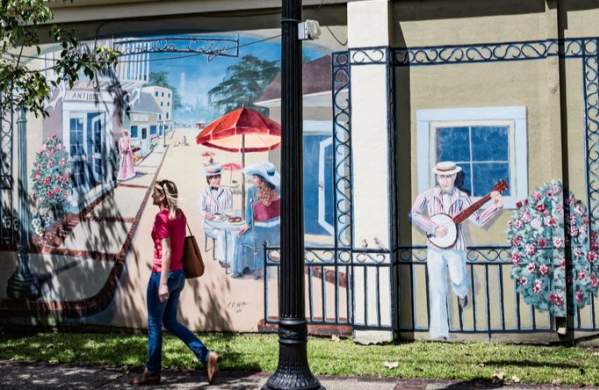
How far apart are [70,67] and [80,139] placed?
63.1 inches

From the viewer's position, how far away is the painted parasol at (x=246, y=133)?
33.2 feet

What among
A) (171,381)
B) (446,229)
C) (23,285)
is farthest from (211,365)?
(23,285)

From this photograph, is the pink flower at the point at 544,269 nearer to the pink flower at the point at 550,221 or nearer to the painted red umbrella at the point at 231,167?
the pink flower at the point at 550,221

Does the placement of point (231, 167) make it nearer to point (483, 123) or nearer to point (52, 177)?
point (52, 177)

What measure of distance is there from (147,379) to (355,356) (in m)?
2.29

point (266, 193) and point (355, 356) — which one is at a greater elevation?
point (266, 193)

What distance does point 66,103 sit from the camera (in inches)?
428

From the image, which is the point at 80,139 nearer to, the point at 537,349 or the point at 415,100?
the point at 415,100

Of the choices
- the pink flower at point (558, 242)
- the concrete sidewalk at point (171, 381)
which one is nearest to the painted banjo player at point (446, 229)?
the pink flower at point (558, 242)

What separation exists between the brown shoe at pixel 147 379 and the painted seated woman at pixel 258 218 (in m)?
2.60

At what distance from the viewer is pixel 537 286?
9281 mm

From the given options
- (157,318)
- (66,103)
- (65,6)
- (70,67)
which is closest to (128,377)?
(157,318)

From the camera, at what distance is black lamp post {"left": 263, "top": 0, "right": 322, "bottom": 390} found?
621 cm

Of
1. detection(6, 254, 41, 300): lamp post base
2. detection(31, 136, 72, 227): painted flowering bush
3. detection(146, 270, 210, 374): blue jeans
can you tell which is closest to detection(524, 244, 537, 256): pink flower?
detection(146, 270, 210, 374): blue jeans
